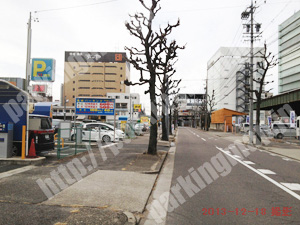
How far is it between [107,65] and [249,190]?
121m

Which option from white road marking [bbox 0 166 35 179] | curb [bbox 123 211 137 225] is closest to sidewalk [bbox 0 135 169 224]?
curb [bbox 123 211 137 225]

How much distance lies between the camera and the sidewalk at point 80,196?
170 inches

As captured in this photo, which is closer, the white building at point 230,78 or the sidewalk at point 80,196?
the sidewalk at point 80,196

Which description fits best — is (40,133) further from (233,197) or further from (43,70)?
(43,70)

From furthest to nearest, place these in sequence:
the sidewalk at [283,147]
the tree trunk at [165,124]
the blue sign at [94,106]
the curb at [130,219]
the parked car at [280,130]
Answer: the parked car at [280,130] < the tree trunk at [165,124] < the blue sign at [94,106] < the sidewalk at [283,147] < the curb at [130,219]

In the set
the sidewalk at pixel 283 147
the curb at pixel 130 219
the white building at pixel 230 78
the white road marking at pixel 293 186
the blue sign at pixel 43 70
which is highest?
the white building at pixel 230 78

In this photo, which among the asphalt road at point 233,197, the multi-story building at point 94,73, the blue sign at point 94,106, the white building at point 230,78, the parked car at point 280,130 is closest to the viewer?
the asphalt road at point 233,197

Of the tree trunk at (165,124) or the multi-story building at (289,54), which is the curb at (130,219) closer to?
the tree trunk at (165,124)

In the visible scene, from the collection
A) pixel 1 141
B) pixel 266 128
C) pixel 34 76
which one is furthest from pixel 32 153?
pixel 266 128

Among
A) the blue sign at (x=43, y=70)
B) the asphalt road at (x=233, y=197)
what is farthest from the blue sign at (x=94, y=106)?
the asphalt road at (x=233, y=197)

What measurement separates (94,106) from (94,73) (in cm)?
10807

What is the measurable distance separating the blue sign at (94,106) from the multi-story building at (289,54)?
263ft

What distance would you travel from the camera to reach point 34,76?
18906mm

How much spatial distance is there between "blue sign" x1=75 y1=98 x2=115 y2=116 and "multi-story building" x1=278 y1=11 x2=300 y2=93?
80113mm
